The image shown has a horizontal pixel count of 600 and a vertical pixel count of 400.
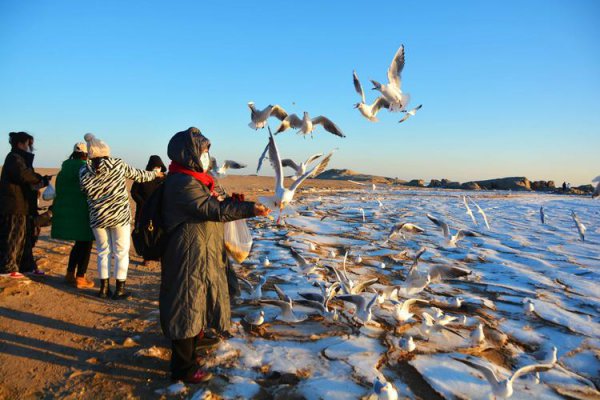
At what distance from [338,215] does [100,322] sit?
27.9 feet

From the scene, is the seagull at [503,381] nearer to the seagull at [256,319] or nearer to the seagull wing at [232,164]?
the seagull at [256,319]

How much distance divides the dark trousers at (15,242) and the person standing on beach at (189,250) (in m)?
3.13

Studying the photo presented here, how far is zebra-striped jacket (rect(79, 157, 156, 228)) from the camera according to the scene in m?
3.97

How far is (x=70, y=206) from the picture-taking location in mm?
4285

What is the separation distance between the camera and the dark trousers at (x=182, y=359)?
8.66 feet

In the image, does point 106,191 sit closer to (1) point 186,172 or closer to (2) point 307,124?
(1) point 186,172

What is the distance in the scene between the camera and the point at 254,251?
6578mm

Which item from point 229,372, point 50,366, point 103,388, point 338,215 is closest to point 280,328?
point 229,372

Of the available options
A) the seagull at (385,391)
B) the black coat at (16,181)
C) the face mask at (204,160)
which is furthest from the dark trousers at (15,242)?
the seagull at (385,391)

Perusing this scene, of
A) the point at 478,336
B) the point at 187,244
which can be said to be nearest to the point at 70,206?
the point at 187,244

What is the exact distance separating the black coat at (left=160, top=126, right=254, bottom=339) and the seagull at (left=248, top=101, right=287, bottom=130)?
390 centimetres

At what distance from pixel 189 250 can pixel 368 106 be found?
209 inches

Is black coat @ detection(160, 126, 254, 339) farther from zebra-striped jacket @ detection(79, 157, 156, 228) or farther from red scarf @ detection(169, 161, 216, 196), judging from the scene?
zebra-striped jacket @ detection(79, 157, 156, 228)

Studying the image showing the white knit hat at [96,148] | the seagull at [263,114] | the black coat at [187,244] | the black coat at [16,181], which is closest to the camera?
the black coat at [187,244]
